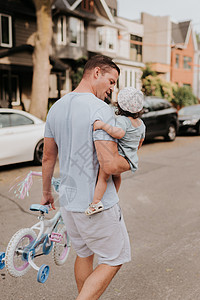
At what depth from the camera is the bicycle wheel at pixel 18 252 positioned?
255 cm

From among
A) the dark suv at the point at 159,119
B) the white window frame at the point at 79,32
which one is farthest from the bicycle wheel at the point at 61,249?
the white window frame at the point at 79,32

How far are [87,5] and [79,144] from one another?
23.3 meters

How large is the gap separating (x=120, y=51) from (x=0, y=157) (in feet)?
79.8

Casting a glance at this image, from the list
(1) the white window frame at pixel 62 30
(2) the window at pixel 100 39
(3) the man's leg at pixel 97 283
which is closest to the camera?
(3) the man's leg at pixel 97 283

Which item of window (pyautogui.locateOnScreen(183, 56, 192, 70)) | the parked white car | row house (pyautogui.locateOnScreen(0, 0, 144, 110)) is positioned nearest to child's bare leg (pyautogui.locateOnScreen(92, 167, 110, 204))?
the parked white car

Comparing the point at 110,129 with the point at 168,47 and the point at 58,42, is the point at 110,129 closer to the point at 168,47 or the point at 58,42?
the point at 58,42

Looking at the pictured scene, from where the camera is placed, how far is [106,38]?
2581cm

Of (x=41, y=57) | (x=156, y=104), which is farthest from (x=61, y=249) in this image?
(x=41, y=57)

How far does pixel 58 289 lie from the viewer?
9.64 feet

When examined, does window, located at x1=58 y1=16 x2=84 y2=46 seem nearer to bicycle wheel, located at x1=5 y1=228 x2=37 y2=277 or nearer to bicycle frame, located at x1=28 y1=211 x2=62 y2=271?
bicycle frame, located at x1=28 y1=211 x2=62 y2=271

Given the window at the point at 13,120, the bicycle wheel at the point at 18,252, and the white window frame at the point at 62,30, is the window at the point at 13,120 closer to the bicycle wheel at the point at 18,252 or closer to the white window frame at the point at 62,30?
the bicycle wheel at the point at 18,252

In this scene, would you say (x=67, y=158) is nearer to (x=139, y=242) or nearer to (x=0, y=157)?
(x=139, y=242)

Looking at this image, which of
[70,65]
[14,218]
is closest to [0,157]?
[14,218]

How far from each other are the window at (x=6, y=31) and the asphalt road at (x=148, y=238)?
12314 mm
